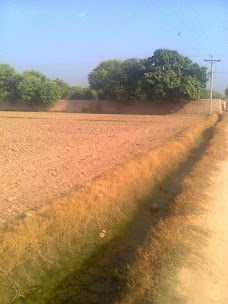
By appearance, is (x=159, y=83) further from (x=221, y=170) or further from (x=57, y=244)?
(x=57, y=244)

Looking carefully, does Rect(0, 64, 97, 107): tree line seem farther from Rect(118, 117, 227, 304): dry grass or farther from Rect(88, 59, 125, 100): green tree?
Rect(118, 117, 227, 304): dry grass

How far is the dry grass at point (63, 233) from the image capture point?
18.7 ft

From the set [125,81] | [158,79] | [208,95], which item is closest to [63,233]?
[158,79]

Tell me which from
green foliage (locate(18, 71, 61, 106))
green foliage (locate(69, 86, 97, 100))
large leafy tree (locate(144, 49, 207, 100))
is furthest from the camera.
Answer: green foliage (locate(69, 86, 97, 100))

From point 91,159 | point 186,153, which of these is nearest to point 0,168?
point 91,159

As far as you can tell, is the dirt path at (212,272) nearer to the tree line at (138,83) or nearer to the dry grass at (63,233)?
the dry grass at (63,233)

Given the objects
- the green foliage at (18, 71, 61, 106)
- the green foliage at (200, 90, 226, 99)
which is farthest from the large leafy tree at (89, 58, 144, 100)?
the green foliage at (200, 90, 226, 99)

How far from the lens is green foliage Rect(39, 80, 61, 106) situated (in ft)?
173

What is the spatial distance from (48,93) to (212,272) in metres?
49.8

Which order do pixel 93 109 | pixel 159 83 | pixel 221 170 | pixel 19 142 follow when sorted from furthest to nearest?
1. pixel 93 109
2. pixel 159 83
3. pixel 19 142
4. pixel 221 170

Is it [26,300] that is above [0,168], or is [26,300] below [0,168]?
below

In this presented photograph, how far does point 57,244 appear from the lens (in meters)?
6.70

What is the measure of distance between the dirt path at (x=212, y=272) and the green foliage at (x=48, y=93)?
1848 inches

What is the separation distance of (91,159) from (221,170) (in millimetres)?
4502
